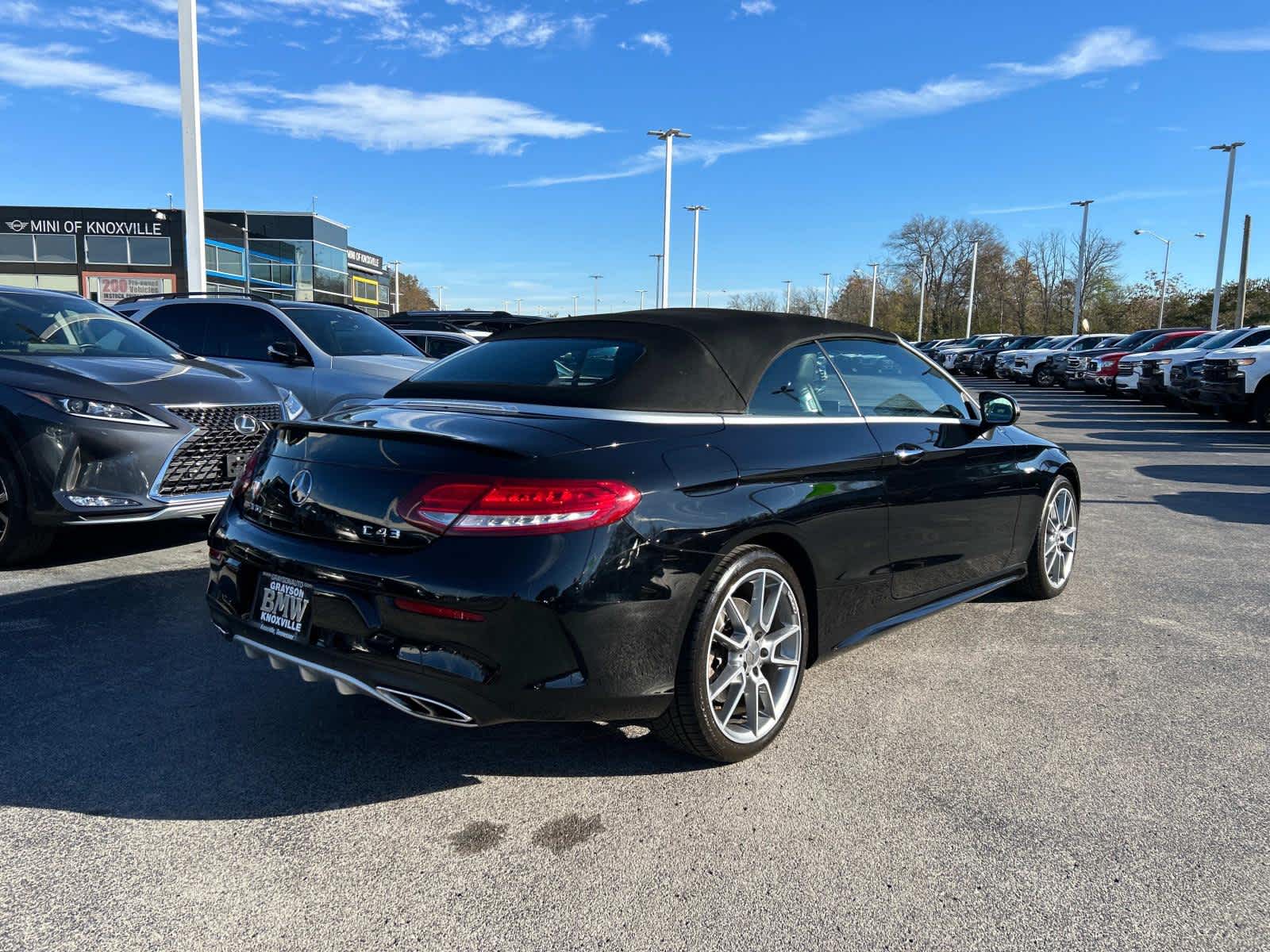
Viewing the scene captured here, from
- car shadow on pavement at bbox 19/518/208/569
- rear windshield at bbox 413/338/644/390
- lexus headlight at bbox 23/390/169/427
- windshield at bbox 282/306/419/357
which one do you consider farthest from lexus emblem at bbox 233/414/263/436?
windshield at bbox 282/306/419/357

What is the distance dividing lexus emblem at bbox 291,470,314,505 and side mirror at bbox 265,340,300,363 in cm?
569

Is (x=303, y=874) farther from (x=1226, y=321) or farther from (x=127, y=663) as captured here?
(x=1226, y=321)

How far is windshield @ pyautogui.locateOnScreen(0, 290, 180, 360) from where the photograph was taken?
623 centimetres

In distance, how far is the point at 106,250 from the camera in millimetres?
56594

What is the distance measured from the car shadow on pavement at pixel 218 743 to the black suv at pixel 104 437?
4.21ft

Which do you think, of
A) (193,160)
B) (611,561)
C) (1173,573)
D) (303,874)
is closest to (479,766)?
(303,874)

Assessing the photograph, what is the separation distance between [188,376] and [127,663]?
107 inches

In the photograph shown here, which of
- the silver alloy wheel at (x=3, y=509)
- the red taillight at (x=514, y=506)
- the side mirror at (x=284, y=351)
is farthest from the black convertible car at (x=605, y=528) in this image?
the side mirror at (x=284, y=351)

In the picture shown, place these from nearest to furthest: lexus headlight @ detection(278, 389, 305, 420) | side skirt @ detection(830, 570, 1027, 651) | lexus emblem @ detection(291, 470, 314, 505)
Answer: lexus emblem @ detection(291, 470, 314, 505), side skirt @ detection(830, 570, 1027, 651), lexus headlight @ detection(278, 389, 305, 420)

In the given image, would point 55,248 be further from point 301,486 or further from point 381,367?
point 301,486

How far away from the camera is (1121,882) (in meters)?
2.57

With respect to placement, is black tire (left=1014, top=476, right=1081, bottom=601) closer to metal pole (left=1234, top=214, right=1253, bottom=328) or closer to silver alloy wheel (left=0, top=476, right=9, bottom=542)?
silver alloy wheel (left=0, top=476, right=9, bottom=542)

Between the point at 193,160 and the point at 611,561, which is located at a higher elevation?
the point at 193,160

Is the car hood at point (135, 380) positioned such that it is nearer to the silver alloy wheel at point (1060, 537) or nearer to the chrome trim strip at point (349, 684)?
the chrome trim strip at point (349, 684)
